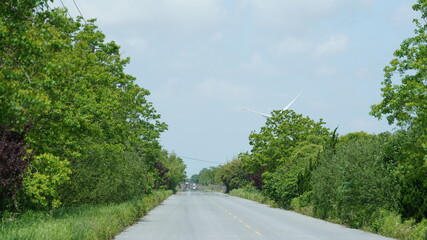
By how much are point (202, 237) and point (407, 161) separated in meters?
8.29

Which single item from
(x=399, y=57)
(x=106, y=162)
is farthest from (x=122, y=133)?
(x=399, y=57)

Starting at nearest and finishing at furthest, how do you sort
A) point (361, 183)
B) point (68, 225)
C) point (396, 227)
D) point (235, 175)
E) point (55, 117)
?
1. point (68, 225)
2. point (55, 117)
3. point (396, 227)
4. point (361, 183)
5. point (235, 175)

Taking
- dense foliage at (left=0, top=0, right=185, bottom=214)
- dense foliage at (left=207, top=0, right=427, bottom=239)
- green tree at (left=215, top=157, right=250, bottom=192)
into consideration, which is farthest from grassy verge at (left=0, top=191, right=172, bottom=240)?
green tree at (left=215, top=157, right=250, bottom=192)

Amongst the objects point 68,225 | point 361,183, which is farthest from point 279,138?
point 68,225

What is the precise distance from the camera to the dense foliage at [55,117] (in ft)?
31.1

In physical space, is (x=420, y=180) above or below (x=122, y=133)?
below

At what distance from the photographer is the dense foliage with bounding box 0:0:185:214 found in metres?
9.47

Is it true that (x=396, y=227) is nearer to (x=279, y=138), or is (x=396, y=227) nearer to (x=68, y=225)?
(x=68, y=225)

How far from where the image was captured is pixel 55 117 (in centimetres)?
1916

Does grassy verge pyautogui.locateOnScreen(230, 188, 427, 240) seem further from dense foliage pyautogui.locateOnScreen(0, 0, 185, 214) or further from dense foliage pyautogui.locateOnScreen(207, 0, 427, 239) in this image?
dense foliage pyautogui.locateOnScreen(0, 0, 185, 214)

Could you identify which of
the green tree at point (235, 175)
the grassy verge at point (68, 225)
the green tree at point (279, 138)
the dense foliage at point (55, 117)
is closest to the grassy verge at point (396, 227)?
the grassy verge at point (68, 225)

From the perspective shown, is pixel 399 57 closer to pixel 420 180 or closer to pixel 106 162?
pixel 420 180

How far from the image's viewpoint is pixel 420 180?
811 inches

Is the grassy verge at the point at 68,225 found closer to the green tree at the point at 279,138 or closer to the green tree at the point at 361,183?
the green tree at the point at 361,183
